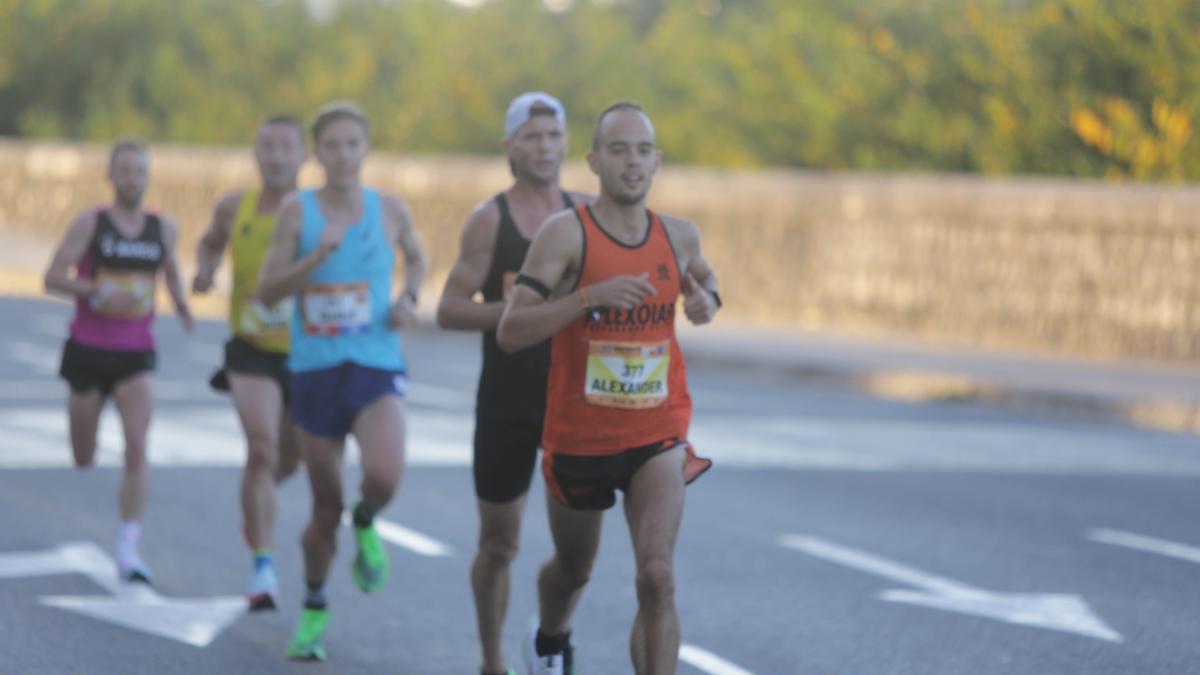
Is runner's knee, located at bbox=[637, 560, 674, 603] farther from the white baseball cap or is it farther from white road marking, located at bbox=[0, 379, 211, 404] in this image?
white road marking, located at bbox=[0, 379, 211, 404]

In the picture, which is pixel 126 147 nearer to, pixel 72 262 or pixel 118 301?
pixel 72 262

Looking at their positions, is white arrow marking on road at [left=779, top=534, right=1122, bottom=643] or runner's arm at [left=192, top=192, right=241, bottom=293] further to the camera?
runner's arm at [left=192, top=192, right=241, bottom=293]

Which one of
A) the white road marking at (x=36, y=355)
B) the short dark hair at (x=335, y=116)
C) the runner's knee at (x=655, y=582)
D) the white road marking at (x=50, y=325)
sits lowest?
the white road marking at (x=50, y=325)

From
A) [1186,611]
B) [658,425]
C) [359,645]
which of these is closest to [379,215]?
[359,645]

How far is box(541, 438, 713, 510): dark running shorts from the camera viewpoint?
251 inches

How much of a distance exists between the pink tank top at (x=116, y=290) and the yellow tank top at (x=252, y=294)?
0.67 m

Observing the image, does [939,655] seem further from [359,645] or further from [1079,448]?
[1079,448]

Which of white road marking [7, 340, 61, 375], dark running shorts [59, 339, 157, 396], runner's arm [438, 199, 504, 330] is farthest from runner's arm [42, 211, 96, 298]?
white road marking [7, 340, 61, 375]

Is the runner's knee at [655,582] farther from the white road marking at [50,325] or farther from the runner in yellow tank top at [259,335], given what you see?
the white road marking at [50,325]

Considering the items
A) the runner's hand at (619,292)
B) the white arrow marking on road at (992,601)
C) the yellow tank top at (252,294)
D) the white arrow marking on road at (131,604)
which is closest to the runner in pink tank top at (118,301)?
the white arrow marking on road at (131,604)

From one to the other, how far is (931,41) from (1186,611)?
22556 mm

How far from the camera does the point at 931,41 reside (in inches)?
1221

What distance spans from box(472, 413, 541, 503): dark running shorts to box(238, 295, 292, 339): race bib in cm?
228

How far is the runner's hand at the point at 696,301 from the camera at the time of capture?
6414 millimetres
